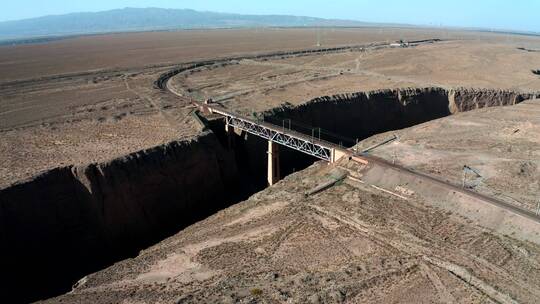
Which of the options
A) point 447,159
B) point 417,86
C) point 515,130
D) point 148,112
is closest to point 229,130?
point 148,112

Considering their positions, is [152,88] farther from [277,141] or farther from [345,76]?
[345,76]

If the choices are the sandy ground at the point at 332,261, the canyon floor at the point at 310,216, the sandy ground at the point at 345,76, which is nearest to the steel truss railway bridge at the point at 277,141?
the canyon floor at the point at 310,216

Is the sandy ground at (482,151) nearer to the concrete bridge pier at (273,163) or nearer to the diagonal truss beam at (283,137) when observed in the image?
the diagonal truss beam at (283,137)

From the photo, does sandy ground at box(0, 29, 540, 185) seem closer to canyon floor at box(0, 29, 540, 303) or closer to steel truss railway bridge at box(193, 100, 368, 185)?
canyon floor at box(0, 29, 540, 303)

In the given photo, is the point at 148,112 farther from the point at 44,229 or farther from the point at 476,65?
the point at 476,65

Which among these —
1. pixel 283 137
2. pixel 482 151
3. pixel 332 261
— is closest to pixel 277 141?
pixel 283 137

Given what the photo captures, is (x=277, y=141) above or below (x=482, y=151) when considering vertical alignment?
above

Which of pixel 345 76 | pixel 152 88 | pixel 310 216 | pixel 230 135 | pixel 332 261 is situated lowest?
pixel 332 261

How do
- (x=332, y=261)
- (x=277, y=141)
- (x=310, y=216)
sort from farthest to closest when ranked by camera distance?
(x=277, y=141) < (x=310, y=216) < (x=332, y=261)
